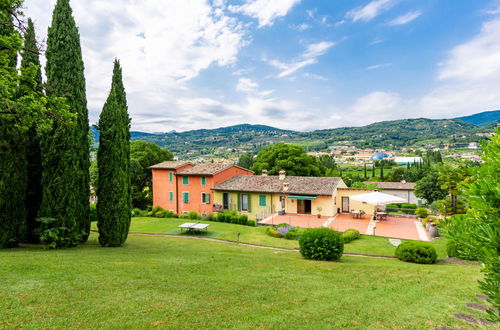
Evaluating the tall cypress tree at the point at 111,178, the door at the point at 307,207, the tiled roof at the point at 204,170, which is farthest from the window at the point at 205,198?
the tall cypress tree at the point at 111,178

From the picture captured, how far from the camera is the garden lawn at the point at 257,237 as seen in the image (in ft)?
46.7

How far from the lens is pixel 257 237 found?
17750 millimetres

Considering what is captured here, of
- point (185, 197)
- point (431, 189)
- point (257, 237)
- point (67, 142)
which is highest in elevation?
point (67, 142)

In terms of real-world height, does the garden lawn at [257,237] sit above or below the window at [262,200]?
below

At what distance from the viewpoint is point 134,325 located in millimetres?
4297

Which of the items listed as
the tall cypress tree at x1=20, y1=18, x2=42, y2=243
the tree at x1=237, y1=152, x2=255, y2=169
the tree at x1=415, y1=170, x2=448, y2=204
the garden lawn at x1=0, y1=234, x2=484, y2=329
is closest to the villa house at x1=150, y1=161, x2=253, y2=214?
the tall cypress tree at x1=20, y1=18, x2=42, y2=243

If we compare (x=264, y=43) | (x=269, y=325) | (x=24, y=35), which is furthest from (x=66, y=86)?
(x=264, y=43)

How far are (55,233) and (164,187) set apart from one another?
21219 mm

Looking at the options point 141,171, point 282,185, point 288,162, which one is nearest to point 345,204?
point 282,185

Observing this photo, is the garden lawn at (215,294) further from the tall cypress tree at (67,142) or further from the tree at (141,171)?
the tree at (141,171)

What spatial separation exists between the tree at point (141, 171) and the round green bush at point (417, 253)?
102ft

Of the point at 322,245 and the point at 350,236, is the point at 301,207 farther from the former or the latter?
the point at 322,245

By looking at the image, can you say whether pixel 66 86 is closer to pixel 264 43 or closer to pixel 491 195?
pixel 491 195

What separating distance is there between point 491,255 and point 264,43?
25.1 m
